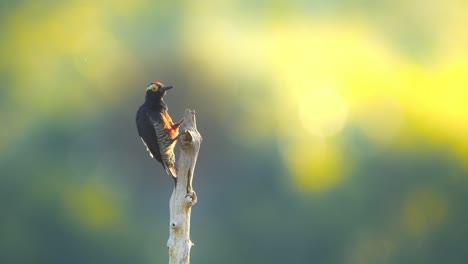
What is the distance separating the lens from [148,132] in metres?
6.29

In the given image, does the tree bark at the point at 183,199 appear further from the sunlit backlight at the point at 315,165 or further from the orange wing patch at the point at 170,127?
the sunlit backlight at the point at 315,165

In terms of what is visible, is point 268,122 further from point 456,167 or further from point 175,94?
point 456,167

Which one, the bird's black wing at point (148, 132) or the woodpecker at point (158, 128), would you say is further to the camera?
the bird's black wing at point (148, 132)

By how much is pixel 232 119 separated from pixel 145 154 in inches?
59.0

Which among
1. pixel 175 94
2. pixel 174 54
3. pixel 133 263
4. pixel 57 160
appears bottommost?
pixel 133 263

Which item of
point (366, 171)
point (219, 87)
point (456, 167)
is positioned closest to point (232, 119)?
point (219, 87)

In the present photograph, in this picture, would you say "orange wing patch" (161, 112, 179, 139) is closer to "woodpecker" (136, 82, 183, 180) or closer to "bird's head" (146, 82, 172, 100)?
"woodpecker" (136, 82, 183, 180)

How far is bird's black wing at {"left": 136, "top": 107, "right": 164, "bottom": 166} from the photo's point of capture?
20.5 ft

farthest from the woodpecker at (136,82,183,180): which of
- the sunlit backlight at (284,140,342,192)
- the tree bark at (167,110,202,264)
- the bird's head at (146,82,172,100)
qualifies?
the sunlit backlight at (284,140,342,192)

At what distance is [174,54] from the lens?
13148 mm

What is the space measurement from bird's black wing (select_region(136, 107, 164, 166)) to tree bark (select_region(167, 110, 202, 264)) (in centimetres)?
73

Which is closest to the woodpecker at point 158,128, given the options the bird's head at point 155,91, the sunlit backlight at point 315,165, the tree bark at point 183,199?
the bird's head at point 155,91

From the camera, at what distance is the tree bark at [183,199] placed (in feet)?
17.9

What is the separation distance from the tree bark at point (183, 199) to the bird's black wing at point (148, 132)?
73 centimetres
